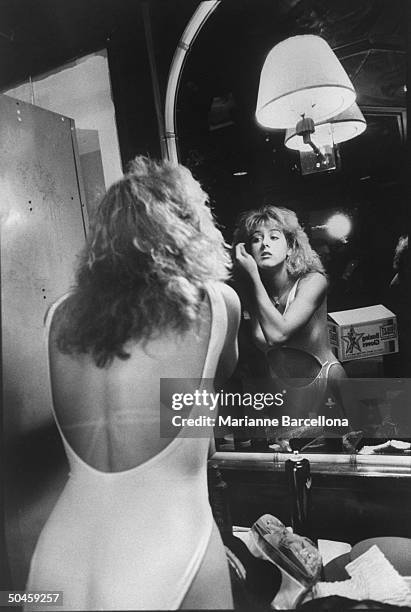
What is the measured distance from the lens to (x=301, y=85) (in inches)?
74.8

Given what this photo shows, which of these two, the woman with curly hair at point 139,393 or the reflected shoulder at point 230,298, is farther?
the reflected shoulder at point 230,298

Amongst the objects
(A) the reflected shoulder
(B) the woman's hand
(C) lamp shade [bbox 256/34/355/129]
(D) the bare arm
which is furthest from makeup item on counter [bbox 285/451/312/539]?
(C) lamp shade [bbox 256/34/355/129]

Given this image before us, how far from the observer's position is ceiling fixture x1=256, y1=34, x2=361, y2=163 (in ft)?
6.17

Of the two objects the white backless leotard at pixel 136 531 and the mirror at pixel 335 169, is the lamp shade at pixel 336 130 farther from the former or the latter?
the white backless leotard at pixel 136 531

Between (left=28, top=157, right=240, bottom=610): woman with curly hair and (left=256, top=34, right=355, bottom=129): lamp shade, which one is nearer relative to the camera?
(left=28, top=157, right=240, bottom=610): woman with curly hair

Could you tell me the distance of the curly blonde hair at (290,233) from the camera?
188 centimetres

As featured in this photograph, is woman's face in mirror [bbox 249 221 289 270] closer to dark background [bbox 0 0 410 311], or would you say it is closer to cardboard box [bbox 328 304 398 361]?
dark background [bbox 0 0 410 311]

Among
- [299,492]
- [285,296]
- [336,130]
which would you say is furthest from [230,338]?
[336,130]

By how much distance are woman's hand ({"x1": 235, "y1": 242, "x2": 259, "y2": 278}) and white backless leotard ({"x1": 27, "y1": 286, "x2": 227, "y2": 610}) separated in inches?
5.2

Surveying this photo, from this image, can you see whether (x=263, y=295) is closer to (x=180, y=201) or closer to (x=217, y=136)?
(x=180, y=201)

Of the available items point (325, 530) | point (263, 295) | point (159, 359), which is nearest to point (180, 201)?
point (263, 295)

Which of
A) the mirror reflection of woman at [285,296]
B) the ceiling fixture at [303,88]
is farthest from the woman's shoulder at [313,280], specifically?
the ceiling fixture at [303,88]

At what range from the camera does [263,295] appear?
1.91m

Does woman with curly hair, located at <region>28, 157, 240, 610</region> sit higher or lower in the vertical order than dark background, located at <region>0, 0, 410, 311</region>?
lower
